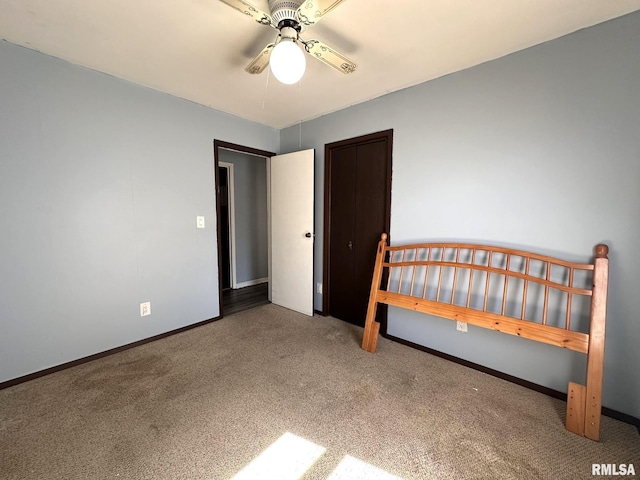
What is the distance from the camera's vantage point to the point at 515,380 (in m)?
1.87

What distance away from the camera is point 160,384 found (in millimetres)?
1826

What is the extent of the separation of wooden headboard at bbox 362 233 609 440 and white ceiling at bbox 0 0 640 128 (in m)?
1.34

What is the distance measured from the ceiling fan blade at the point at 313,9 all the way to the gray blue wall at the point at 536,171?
96cm

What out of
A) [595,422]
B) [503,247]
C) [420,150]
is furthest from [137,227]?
[595,422]

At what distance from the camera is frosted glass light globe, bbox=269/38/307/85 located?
1.23 meters

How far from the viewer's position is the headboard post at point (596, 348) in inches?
54.9

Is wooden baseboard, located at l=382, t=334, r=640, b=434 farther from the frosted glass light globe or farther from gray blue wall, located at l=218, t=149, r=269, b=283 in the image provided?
gray blue wall, located at l=218, t=149, r=269, b=283

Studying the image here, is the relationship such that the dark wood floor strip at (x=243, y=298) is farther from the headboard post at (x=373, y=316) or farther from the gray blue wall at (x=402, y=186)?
the headboard post at (x=373, y=316)

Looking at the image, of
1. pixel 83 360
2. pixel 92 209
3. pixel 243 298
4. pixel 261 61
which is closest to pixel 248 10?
pixel 261 61

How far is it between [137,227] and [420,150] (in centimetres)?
259

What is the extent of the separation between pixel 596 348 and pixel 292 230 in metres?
2.69

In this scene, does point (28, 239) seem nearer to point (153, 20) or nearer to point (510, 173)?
point (153, 20)

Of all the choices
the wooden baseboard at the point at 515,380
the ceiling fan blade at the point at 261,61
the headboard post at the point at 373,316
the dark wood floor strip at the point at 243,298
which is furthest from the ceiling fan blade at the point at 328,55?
the dark wood floor strip at the point at 243,298

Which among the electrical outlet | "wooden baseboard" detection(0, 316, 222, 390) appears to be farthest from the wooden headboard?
the electrical outlet
